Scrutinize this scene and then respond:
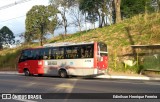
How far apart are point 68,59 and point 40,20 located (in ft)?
108

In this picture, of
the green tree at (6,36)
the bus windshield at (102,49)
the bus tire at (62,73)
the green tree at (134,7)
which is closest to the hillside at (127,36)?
the bus windshield at (102,49)

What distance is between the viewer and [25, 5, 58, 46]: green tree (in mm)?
57594

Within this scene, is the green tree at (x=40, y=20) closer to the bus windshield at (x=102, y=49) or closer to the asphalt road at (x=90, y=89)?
the bus windshield at (x=102, y=49)

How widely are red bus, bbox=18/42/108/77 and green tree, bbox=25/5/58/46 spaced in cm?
2759

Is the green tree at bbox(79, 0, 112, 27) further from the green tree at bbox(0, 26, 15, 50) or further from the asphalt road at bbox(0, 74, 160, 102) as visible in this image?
the green tree at bbox(0, 26, 15, 50)

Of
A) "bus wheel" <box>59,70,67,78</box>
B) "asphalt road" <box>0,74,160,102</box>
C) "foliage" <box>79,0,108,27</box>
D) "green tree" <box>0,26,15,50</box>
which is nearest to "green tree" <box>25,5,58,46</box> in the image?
"foliage" <box>79,0,108,27</box>

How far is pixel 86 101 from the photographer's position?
39.5ft

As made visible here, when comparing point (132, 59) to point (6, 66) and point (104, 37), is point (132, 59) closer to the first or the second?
point (104, 37)

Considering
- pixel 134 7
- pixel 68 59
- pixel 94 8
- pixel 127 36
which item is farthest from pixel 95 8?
pixel 68 59

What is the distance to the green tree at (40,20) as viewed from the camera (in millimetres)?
57594

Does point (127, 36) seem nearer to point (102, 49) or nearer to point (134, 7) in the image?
→ point (102, 49)

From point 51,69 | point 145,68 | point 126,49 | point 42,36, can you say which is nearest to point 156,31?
point 126,49

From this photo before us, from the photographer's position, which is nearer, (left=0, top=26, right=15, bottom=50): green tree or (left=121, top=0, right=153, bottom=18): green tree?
(left=121, top=0, right=153, bottom=18): green tree

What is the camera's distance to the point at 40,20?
5759 centimetres
